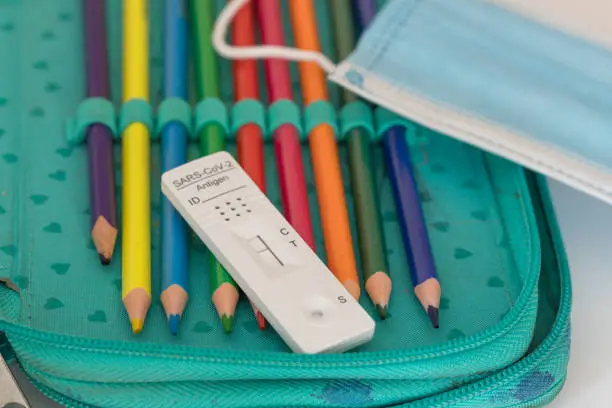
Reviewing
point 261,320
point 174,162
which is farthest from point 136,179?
point 261,320

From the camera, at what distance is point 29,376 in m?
0.57

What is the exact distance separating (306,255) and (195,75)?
22 centimetres

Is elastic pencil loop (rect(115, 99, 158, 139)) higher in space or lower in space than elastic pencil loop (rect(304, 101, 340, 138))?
higher

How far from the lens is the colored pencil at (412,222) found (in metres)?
0.60

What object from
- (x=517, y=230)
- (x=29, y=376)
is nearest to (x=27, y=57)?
(x=29, y=376)

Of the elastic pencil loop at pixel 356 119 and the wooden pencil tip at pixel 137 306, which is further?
the elastic pencil loop at pixel 356 119

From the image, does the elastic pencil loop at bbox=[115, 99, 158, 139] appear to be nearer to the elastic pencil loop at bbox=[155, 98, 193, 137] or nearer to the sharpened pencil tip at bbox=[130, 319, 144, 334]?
the elastic pencil loop at bbox=[155, 98, 193, 137]

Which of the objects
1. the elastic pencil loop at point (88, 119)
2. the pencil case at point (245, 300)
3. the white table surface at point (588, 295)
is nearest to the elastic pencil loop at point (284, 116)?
the pencil case at point (245, 300)

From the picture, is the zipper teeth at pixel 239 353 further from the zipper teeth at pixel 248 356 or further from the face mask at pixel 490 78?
the face mask at pixel 490 78

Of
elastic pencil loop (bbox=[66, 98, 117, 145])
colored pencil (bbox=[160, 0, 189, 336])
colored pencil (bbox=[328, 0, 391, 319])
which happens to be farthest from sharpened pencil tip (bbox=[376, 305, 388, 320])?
elastic pencil loop (bbox=[66, 98, 117, 145])

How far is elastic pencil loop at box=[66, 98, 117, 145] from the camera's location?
68cm

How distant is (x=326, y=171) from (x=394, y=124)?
0.07 meters

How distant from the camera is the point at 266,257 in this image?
0.59 metres

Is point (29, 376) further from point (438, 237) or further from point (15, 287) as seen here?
point (438, 237)
